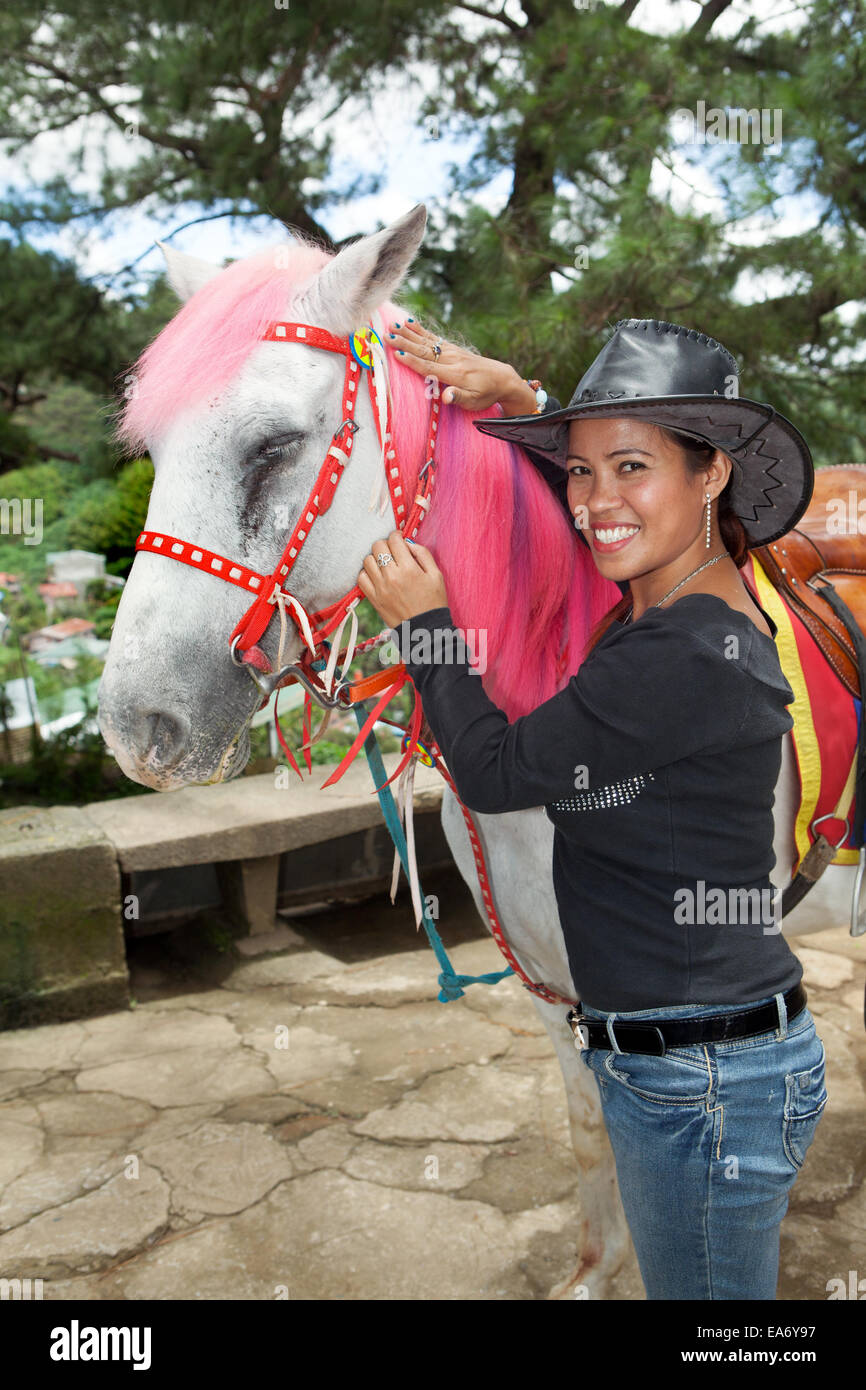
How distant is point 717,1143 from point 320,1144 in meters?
1.81

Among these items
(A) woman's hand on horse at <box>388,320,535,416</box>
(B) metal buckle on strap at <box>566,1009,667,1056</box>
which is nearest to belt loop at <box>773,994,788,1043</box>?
(B) metal buckle on strap at <box>566,1009,667,1056</box>

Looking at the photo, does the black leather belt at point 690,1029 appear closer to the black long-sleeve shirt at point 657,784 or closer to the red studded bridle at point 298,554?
the black long-sleeve shirt at point 657,784

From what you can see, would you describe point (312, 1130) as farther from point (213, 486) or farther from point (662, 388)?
point (662, 388)

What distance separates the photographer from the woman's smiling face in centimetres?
121

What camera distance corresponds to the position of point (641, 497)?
1.21 metres

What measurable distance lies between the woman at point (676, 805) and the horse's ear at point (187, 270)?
29.0 inches

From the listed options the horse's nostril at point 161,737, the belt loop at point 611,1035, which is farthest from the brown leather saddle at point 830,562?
the horse's nostril at point 161,737

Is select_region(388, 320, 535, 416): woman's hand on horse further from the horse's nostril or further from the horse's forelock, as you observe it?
the horse's nostril

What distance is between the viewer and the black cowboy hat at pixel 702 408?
118cm

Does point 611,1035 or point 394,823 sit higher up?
point 394,823

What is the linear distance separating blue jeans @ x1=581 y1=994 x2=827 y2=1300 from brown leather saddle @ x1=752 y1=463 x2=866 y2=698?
913 mm

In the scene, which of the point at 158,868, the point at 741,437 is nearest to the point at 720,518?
the point at 741,437

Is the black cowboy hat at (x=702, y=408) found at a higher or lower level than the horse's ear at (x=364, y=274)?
lower

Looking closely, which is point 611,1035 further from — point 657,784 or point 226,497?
point 226,497
